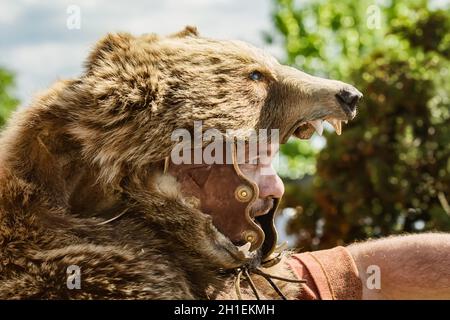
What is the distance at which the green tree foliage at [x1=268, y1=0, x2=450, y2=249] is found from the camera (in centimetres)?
623

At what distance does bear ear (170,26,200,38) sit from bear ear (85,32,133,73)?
0.20 metres

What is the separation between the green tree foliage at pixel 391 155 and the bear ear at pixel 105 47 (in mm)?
3883

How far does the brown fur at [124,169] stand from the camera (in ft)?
6.81

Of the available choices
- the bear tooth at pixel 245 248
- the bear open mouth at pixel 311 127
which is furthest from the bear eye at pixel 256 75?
the bear tooth at pixel 245 248

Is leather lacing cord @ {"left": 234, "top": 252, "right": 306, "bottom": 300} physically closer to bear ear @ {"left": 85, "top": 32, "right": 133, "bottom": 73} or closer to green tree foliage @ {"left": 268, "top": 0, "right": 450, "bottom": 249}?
bear ear @ {"left": 85, "top": 32, "right": 133, "bottom": 73}

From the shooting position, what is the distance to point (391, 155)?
6.36 m

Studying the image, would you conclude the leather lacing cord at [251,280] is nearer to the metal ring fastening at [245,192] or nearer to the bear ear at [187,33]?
the metal ring fastening at [245,192]

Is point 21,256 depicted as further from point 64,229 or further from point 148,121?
point 148,121

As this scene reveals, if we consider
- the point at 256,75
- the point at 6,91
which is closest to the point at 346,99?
the point at 256,75

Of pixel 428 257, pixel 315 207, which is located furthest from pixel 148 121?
pixel 315 207

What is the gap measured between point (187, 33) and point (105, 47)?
1.05ft

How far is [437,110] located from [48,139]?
15.8 feet

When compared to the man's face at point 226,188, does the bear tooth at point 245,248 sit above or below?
below

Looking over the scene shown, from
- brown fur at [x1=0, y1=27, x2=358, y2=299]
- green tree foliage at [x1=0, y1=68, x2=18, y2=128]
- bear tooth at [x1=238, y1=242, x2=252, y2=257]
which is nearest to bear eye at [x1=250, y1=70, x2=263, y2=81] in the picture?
brown fur at [x1=0, y1=27, x2=358, y2=299]
